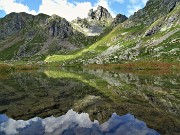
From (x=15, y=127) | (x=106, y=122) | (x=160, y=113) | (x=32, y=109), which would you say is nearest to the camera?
(x=15, y=127)

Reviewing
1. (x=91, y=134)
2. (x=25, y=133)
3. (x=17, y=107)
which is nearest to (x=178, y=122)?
(x=91, y=134)

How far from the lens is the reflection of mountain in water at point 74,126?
18625 millimetres

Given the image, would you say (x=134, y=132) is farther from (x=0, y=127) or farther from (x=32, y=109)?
(x=32, y=109)

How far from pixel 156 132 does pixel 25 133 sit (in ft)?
29.0

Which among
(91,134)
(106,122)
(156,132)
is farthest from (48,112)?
(156,132)

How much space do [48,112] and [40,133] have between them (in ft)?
27.0

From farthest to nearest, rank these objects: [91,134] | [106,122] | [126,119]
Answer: [126,119] < [106,122] < [91,134]

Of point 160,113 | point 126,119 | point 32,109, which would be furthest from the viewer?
point 32,109

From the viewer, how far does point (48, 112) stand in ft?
86.6

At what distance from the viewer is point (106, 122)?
70.4 feet

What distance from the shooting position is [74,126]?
2028 centimetres

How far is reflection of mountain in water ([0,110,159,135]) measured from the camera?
18625 mm

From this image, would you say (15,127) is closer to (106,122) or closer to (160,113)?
(106,122)

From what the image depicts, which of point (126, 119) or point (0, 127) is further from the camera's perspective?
point (126, 119)
